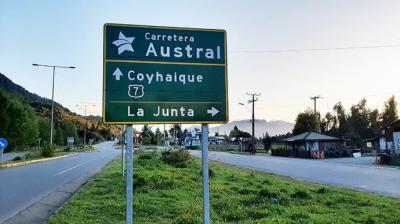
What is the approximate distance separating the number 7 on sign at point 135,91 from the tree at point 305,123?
7698cm

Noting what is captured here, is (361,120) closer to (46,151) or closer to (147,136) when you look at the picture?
(147,136)

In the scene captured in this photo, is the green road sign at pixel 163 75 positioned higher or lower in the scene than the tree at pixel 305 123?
lower

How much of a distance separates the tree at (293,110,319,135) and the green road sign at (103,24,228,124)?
251 ft

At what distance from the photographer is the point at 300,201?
11.6 m

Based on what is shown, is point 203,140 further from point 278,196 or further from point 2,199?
point 2,199

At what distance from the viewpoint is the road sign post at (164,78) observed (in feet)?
19.5

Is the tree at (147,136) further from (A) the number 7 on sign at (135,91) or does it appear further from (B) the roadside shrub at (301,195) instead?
(A) the number 7 on sign at (135,91)

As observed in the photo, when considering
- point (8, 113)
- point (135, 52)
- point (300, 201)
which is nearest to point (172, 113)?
point (135, 52)

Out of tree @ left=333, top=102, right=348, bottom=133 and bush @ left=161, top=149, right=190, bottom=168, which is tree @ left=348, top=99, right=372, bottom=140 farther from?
bush @ left=161, top=149, right=190, bottom=168

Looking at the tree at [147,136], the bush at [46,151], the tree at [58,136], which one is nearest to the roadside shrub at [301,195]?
the bush at [46,151]

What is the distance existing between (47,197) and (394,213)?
1019 centimetres

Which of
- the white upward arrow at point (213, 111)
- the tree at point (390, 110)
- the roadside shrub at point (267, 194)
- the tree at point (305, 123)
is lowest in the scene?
the roadside shrub at point (267, 194)

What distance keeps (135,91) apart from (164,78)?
45 centimetres

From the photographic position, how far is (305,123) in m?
81.6
